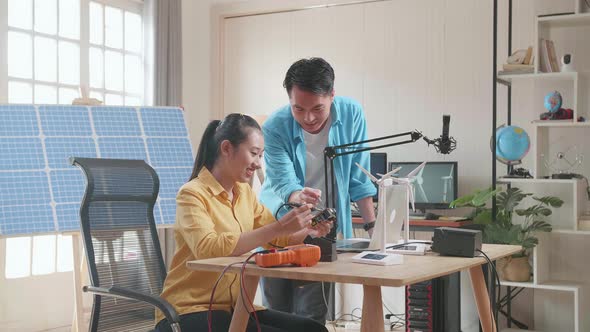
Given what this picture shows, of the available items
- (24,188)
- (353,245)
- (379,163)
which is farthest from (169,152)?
(353,245)

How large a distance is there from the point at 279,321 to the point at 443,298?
7.72 feet

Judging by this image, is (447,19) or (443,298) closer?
(443,298)

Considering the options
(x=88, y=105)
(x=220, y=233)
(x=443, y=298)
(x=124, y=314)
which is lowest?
(x=443, y=298)

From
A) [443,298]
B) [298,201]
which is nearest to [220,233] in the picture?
[298,201]

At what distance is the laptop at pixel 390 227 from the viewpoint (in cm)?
247

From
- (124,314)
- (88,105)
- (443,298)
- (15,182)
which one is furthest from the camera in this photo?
(443,298)

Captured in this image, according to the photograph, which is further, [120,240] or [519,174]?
[519,174]

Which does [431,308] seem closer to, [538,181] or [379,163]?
[538,181]

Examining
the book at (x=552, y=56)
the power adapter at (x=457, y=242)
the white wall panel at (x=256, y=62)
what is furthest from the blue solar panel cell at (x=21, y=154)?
the book at (x=552, y=56)

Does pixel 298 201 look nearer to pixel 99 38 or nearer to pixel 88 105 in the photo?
pixel 88 105

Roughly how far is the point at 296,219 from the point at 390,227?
0.51 meters

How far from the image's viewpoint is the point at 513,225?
4.55 meters

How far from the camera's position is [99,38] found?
17.9 ft

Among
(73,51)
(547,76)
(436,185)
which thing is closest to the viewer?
(547,76)
